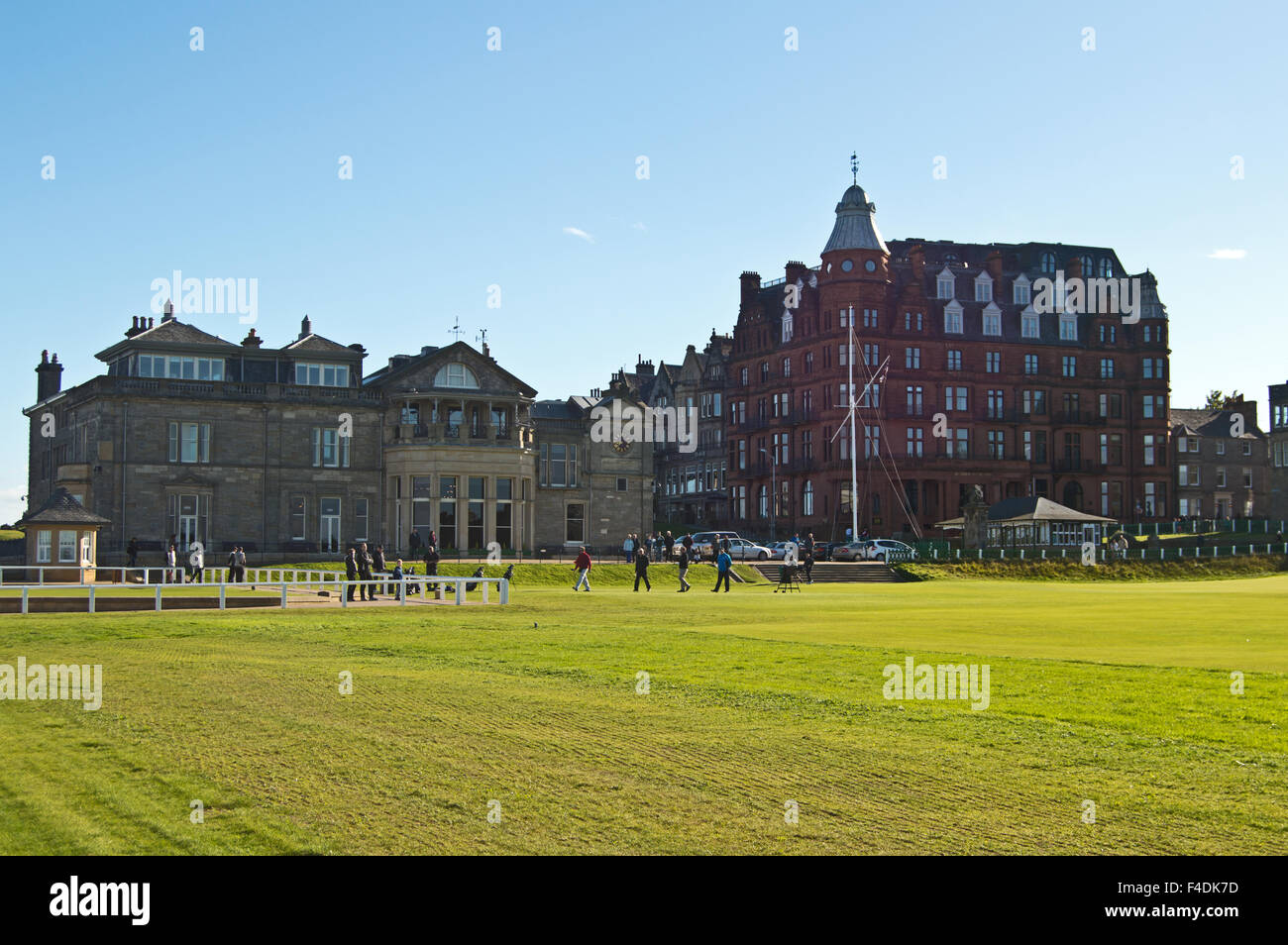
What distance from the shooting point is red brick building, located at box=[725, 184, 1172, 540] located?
9250 cm

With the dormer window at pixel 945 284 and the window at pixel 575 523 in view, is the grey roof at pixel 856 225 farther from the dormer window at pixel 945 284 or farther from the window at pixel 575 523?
the window at pixel 575 523

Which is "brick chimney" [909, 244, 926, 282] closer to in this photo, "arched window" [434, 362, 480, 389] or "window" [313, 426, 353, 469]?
"arched window" [434, 362, 480, 389]

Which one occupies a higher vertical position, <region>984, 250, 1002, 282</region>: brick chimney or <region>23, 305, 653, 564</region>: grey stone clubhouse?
<region>984, 250, 1002, 282</region>: brick chimney

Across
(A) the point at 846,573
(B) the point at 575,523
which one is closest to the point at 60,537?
(B) the point at 575,523

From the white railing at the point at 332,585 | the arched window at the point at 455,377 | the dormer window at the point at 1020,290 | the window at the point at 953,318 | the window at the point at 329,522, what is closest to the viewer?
the white railing at the point at 332,585

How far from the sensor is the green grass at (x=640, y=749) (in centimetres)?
928

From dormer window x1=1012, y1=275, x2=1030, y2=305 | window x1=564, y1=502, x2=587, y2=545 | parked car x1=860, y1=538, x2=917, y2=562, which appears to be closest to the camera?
parked car x1=860, y1=538, x2=917, y2=562

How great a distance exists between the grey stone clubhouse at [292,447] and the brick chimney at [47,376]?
793cm

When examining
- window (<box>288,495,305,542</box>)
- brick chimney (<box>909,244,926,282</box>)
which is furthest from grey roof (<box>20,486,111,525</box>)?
brick chimney (<box>909,244,926,282</box>)

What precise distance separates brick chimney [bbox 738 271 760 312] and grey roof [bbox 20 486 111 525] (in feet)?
213

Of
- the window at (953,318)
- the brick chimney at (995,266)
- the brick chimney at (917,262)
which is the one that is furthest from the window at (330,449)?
the brick chimney at (995,266)

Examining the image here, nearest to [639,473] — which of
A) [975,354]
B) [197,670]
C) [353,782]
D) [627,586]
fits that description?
[627,586]

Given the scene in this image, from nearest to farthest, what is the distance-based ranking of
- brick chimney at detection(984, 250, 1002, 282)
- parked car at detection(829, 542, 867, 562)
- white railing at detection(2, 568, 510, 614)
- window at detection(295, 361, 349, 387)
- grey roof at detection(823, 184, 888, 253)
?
white railing at detection(2, 568, 510, 614), window at detection(295, 361, 349, 387), parked car at detection(829, 542, 867, 562), grey roof at detection(823, 184, 888, 253), brick chimney at detection(984, 250, 1002, 282)
